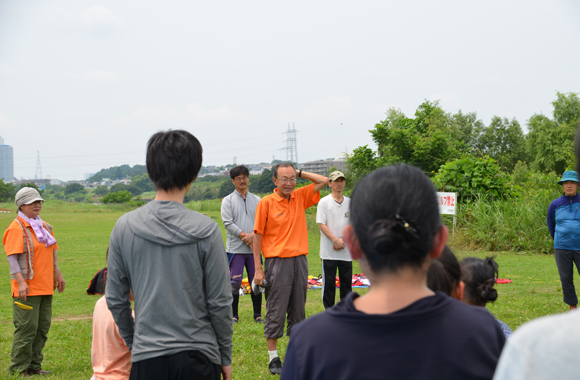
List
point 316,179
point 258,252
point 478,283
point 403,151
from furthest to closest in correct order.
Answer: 1. point 403,151
2. point 316,179
3. point 258,252
4. point 478,283

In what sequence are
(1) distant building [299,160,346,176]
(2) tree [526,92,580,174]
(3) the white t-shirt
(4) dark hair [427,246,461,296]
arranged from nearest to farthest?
(4) dark hair [427,246,461,296] → (3) the white t-shirt → (2) tree [526,92,580,174] → (1) distant building [299,160,346,176]

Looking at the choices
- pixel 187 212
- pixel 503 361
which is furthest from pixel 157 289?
pixel 503 361

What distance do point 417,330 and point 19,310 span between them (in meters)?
5.03

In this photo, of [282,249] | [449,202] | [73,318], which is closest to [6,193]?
[449,202]

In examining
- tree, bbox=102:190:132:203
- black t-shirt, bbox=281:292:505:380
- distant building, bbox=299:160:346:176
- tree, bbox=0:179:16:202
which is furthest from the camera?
distant building, bbox=299:160:346:176

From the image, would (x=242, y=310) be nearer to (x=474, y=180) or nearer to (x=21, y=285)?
(x=21, y=285)

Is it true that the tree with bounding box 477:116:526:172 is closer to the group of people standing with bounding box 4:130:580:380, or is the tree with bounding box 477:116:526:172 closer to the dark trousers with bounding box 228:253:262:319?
the dark trousers with bounding box 228:253:262:319

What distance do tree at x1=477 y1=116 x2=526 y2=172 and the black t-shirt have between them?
2309 inches

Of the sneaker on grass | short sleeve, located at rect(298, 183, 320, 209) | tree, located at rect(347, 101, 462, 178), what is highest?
tree, located at rect(347, 101, 462, 178)

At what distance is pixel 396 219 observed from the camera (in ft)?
4.22

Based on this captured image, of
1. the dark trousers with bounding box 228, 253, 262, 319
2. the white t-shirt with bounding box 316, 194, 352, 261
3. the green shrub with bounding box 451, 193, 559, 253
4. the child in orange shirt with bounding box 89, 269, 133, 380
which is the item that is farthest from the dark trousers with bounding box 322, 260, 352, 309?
the green shrub with bounding box 451, 193, 559, 253

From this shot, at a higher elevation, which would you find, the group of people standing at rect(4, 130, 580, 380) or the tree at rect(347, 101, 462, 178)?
the tree at rect(347, 101, 462, 178)

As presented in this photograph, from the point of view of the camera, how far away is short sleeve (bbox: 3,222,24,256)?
16.1 feet

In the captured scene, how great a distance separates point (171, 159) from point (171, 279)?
24.4 inches
